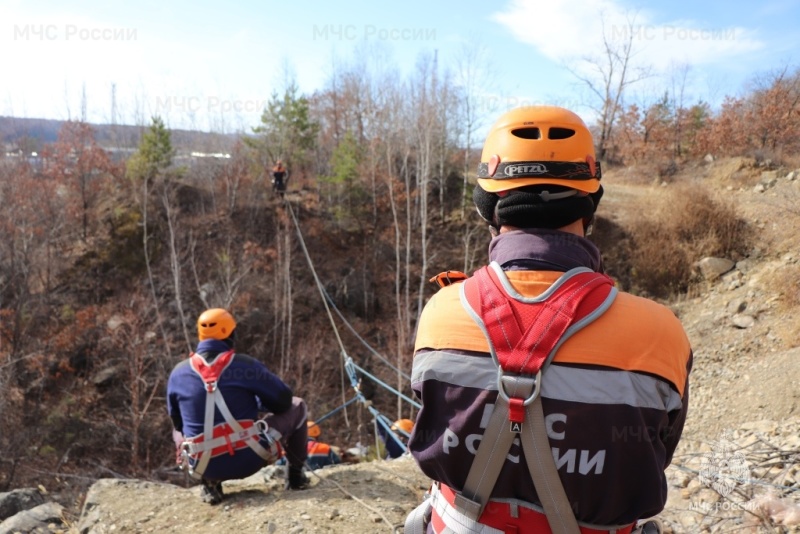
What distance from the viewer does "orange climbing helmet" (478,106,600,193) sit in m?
1.51

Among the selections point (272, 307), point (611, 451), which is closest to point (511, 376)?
point (611, 451)

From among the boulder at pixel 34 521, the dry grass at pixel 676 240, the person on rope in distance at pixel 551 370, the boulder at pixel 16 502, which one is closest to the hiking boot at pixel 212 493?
the boulder at pixel 34 521

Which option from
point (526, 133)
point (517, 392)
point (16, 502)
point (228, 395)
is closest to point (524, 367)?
point (517, 392)

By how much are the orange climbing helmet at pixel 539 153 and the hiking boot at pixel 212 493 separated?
3.80 metres

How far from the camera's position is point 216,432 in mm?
4051

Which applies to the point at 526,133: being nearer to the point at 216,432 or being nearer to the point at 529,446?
the point at 529,446

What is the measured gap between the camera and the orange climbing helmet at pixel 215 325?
13.8 feet

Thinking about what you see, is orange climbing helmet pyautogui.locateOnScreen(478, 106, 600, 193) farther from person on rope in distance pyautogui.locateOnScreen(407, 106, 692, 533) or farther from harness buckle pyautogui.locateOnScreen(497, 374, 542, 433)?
harness buckle pyautogui.locateOnScreen(497, 374, 542, 433)

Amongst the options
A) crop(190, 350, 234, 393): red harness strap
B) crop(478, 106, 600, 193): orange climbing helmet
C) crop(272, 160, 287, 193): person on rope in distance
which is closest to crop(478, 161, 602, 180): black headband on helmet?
crop(478, 106, 600, 193): orange climbing helmet

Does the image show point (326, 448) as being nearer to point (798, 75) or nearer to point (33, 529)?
point (33, 529)

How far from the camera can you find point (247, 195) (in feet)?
82.5

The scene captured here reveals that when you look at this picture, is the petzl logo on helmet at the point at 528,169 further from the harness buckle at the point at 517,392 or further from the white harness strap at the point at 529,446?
the harness buckle at the point at 517,392

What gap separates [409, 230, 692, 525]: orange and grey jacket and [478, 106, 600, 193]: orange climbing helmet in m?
0.18

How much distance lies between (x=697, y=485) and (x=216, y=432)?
3.72 m
